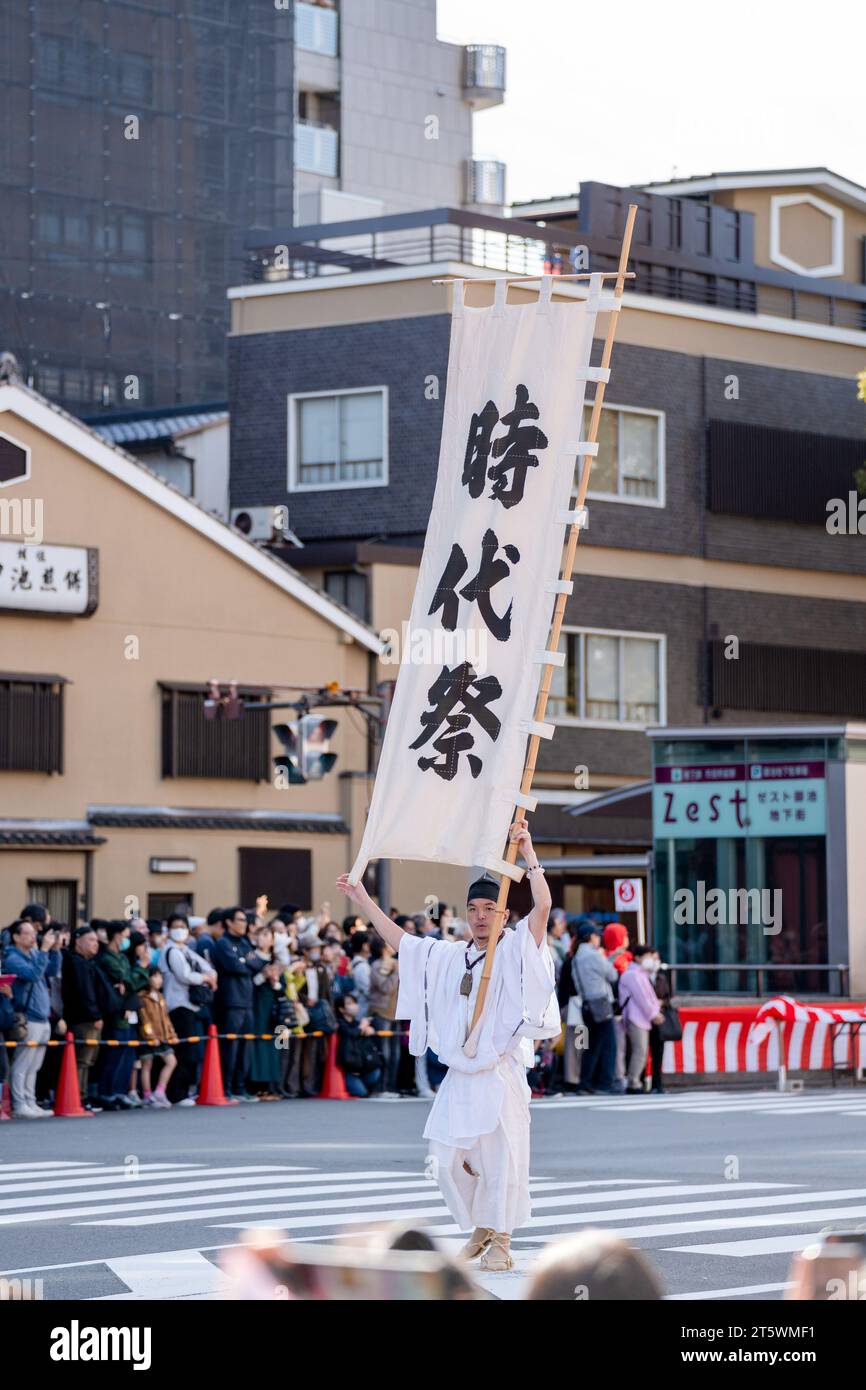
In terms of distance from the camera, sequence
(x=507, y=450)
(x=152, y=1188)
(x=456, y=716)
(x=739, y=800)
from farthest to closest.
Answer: (x=739, y=800) < (x=152, y=1188) < (x=507, y=450) < (x=456, y=716)

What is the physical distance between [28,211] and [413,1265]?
49132 millimetres

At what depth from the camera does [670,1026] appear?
2614cm

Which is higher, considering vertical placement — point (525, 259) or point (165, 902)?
point (525, 259)

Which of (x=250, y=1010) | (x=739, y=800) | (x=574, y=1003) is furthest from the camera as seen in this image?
(x=739, y=800)

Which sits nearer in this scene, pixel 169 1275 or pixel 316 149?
pixel 169 1275

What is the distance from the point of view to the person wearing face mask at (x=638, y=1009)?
83.7 ft

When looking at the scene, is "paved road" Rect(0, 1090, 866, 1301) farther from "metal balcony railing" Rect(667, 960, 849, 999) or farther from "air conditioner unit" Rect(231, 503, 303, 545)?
"air conditioner unit" Rect(231, 503, 303, 545)

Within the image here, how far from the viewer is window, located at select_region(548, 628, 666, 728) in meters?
43.4

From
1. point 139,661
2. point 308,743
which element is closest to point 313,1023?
point 308,743

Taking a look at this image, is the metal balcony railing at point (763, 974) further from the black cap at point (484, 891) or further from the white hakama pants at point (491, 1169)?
the black cap at point (484, 891)

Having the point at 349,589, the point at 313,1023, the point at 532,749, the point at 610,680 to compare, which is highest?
the point at 349,589

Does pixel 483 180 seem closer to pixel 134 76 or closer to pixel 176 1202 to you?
pixel 134 76

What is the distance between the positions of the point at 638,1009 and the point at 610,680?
1886 cm
